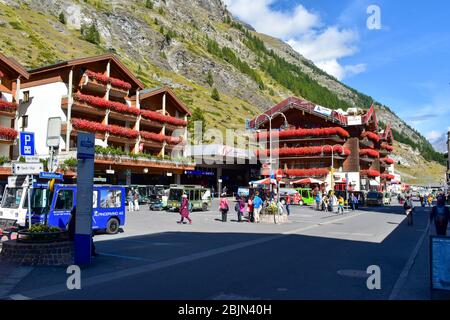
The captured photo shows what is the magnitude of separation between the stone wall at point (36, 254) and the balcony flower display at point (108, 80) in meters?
38.4

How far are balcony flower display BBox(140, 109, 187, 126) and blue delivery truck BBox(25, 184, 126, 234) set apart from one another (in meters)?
36.3

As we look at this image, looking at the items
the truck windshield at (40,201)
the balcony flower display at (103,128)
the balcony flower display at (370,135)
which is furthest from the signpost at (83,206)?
the balcony flower display at (370,135)

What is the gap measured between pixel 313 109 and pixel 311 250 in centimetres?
5612

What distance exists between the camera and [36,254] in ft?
35.8

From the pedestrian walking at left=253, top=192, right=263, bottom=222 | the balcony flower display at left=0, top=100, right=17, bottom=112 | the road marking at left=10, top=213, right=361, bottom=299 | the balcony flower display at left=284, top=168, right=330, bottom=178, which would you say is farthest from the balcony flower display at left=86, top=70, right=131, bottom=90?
the road marking at left=10, top=213, right=361, bottom=299

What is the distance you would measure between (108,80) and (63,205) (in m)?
35.1

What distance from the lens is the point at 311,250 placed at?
14031 millimetres

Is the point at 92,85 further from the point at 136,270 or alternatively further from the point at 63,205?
the point at 136,270

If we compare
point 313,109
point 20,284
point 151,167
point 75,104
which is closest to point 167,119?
point 151,167

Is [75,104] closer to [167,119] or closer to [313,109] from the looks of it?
[167,119]

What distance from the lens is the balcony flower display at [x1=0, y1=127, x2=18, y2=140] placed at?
129ft

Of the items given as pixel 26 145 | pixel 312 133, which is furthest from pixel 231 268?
pixel 312 133

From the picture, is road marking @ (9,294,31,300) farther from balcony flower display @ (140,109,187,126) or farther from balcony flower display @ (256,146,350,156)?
balcony flower display @ (256,146,350,156)

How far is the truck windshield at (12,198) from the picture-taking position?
16.8 meters
